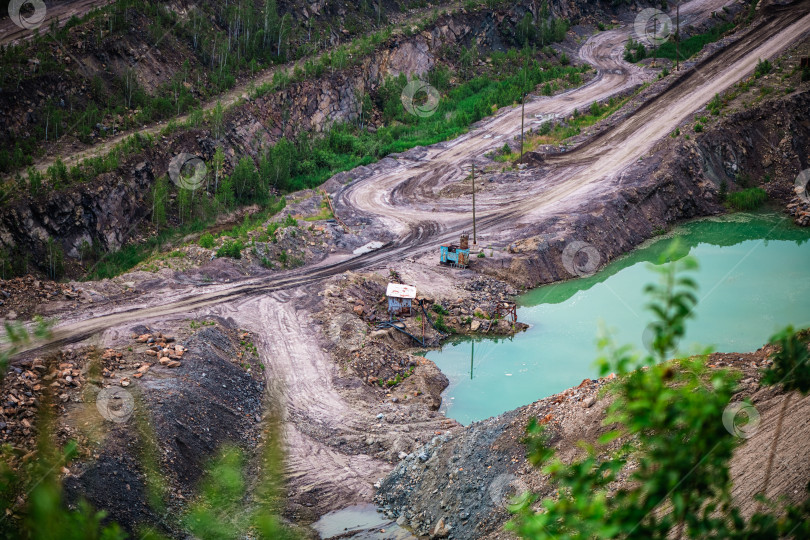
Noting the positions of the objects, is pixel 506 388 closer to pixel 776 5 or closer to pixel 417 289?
pixel 417 289

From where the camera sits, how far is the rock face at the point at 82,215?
28.1 meters

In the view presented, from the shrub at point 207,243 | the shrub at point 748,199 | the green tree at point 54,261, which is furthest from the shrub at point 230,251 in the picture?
the shrub at point 748,199

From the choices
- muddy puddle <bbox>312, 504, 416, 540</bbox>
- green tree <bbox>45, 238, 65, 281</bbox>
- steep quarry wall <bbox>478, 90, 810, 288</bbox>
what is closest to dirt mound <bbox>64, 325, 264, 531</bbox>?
muddy puddle <bbox>312, 504, 416, 540</bbox>

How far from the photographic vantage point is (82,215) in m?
30.2

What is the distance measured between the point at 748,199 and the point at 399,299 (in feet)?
73.2

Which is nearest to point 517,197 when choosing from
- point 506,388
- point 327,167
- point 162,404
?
point 327,167

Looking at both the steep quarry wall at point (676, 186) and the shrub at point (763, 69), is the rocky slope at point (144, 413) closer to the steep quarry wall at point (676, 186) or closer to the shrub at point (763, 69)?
the steep quarry wall at point (676, 186)

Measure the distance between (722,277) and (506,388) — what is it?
42.6ft

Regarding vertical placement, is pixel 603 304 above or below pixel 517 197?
below

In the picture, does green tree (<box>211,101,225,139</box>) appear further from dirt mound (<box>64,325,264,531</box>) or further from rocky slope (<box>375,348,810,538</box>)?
rocky slope (<box>375,348,810,538</box>)

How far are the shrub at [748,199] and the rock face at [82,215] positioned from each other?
31.9 m

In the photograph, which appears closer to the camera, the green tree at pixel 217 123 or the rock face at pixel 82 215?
the rock face at pixel 82 215

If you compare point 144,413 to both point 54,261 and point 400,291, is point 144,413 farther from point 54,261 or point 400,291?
point 54,261

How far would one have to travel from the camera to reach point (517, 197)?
120 ft
